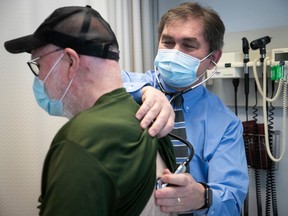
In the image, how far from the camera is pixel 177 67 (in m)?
1.32

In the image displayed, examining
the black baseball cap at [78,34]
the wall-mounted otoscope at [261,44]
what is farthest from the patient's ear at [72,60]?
the wall-mounted otoscope at [261,44]

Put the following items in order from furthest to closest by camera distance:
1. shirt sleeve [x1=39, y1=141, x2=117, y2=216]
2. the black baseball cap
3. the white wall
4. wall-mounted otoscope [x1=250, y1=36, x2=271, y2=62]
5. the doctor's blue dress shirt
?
1. the white wall
2. wall-mounted otoscope [x1=250, y1=36, x2=271, y2=62]
3. the doctor's blue dress shirt
4. the black baseball cap
5. shirt sleeve [x1=39, y1=141, x2=117, y2=216]

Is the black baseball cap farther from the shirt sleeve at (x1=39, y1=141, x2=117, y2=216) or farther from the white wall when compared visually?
the white wall

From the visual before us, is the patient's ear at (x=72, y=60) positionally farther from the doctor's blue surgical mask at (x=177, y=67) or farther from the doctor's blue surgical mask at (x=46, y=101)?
the doctor's blue surgical mask at (x=177, y=67)

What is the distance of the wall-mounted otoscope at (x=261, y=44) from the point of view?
172 cm

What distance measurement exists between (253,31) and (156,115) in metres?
1.53

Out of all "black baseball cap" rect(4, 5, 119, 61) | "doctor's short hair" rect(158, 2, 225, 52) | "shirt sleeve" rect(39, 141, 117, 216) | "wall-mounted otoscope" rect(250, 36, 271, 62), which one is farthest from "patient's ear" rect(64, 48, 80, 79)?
"wall-mounted otoscope" rect(250, 36, 271, 62)

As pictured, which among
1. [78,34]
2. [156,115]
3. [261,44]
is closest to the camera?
[78,34]

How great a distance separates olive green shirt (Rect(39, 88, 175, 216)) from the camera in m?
0.49

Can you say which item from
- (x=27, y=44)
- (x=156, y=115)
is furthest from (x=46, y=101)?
(x=156, y=115)

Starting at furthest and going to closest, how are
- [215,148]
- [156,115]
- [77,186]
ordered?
[215,148] < [156,115] < [77,186]

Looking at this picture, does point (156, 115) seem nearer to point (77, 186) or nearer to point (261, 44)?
point (77, 186)

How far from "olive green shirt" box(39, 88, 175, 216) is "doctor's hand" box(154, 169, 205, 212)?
79 millimetres

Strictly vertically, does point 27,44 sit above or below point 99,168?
above
